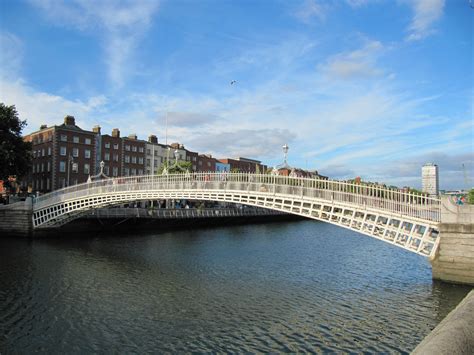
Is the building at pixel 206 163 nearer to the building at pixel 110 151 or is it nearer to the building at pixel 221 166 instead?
the building at pixel 221 166

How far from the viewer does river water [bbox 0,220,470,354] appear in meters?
11.4

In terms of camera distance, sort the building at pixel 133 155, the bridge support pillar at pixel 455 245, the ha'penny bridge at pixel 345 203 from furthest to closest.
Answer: the building at pixel 133 155 < the ha'penny bridge at pixel 345 203 < the bridge support pillar at pixel 455 245

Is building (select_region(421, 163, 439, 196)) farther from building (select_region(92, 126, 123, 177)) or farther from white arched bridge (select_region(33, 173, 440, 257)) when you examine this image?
building (select_region(92, 126, 123, 177))

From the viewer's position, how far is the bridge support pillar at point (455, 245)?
51.5 feet

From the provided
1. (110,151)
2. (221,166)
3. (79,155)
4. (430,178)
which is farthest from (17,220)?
(221,166)

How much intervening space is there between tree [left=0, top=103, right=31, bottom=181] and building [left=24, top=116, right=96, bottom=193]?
15.8 metres

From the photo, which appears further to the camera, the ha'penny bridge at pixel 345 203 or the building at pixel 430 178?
the building at pixel 430 178

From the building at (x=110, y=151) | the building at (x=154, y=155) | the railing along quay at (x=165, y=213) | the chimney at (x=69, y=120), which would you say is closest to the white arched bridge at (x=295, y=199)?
the railing along quay at (x=165, y=213)

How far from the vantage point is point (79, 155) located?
62094mm

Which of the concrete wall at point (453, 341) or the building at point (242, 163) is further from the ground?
the building at point (242, 163)

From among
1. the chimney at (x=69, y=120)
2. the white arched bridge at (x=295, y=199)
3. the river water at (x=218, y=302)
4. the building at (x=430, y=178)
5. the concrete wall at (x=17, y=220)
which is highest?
the chimney at (x=69, y=120)

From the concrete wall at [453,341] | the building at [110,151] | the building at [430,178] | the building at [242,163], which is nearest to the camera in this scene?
the concrete wall at [453,341]

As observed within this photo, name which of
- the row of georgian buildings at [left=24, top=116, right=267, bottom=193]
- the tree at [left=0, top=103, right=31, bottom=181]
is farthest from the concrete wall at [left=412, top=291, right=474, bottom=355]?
the row of georgian buildings at [left=24, top=116, right=267, bottom=193]

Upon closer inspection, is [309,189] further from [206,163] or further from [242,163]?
[242,163]
